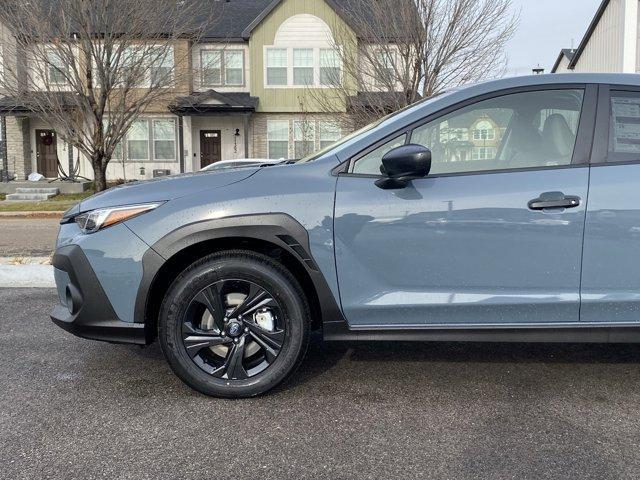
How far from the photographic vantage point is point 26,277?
257 inches

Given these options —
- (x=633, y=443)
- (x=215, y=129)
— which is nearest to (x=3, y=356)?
(x=633, y=443)

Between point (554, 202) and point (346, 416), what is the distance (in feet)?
5.17

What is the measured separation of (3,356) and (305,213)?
8.23 ft

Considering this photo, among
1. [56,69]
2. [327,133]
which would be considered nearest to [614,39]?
[327,133]


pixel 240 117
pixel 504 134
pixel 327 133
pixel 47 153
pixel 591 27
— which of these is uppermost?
pixel 591 27

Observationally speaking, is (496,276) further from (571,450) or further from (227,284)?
(227,284)

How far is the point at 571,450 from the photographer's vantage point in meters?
2.79

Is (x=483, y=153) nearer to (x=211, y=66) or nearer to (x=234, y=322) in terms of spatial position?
(x=234, y=322)

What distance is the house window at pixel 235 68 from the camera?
23.7 m

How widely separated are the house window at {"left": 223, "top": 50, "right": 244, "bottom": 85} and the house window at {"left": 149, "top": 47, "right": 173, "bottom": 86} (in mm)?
9094

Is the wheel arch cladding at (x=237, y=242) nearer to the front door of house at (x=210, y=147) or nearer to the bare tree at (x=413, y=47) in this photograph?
the bare tree at (x=413, y=47)

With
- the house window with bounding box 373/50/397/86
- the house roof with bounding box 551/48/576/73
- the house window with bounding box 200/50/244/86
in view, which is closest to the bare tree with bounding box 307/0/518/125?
the house window with bounding box 373/50/397/86

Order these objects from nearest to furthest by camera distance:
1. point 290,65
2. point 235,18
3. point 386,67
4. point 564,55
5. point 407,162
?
1. point 407,162
2. point 386,67
3. point 290,65
4. point 235,18
5. point 564,55

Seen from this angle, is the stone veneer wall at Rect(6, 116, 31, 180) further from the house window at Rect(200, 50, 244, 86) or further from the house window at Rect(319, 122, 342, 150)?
the house window at Rect(319, 122, 342, 150)
